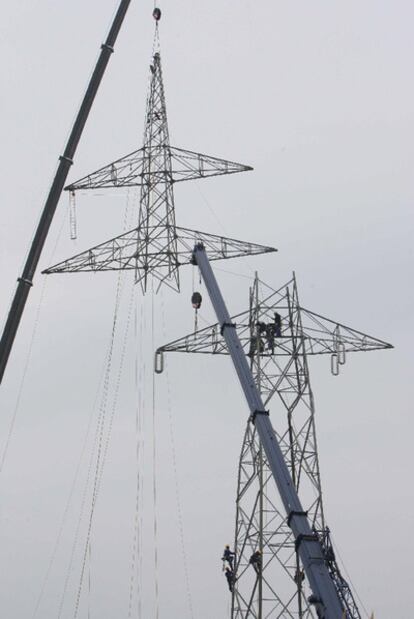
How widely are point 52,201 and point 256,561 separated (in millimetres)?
17148

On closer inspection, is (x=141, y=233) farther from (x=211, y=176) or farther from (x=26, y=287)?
(x=26, y=287)

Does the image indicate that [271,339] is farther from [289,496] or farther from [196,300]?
[289,496]

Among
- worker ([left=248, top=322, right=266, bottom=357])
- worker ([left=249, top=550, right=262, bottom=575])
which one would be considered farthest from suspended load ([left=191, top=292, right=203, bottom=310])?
worker ([left=249, top=550, right=262, bottom=575])

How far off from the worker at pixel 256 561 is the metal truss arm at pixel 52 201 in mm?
15891

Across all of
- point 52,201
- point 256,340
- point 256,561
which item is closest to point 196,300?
point 256,340

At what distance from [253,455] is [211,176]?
38.5 feet

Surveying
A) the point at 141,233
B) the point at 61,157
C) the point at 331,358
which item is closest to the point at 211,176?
the point at 141,233

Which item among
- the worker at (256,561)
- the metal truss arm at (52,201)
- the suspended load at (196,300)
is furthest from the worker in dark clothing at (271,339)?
the metal truss arm at (52,201)

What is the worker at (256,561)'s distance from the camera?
45.4 meters

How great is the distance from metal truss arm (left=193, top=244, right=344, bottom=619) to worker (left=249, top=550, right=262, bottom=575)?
6.92m

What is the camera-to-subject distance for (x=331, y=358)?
50.3 metres

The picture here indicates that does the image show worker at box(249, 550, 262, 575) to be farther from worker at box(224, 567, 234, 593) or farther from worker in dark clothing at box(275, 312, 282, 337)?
worker in dark clothing at box(275, 312, 282, 337)

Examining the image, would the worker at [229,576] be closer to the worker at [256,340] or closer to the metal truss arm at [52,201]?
the worker at [256,340]

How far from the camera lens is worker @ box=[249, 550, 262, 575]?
149 ft
